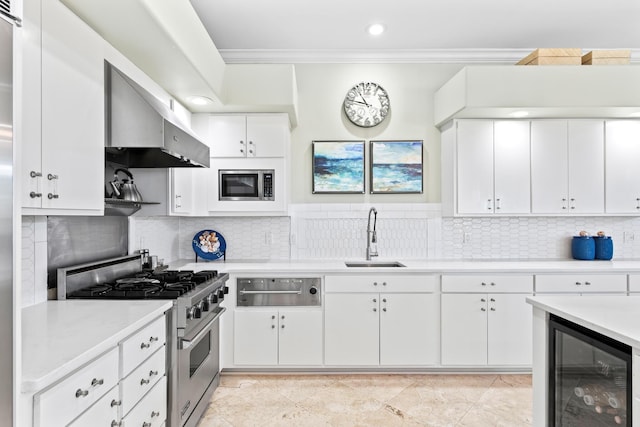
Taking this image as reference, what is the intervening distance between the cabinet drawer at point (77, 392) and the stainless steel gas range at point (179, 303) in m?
0.57

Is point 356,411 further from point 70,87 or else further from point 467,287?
point 70,87

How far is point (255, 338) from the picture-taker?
3.26 m

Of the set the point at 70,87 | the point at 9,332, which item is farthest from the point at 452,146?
the point at 9,332

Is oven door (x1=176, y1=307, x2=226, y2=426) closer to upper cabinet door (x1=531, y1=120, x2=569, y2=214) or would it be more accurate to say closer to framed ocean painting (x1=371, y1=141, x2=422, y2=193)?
framed ocean painting (x1=371, y1=141, x2=422, y2=193)

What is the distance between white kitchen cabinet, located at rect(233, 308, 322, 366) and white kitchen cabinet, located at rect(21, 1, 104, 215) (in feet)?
5.50

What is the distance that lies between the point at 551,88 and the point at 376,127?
1.50 m

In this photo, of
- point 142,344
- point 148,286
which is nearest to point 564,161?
point 148,286

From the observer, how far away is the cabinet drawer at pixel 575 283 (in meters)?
3.25

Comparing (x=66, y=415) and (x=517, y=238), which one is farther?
(x=517, y=238)

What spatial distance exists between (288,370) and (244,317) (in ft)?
1.89

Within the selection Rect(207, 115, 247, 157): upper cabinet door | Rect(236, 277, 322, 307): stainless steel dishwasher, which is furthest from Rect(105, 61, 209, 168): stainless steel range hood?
Rect(236, 277, 322, 307): stainless steel dishwasher

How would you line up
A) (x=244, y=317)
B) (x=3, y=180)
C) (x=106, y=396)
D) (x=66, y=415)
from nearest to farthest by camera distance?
1. (x=3, y=180)
2. (x=66, y=415)
3. (x=106, y=396)
4. (x=244, y=317)

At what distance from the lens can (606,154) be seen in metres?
3.59

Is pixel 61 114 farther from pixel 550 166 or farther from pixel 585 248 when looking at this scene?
pixel 585 248
